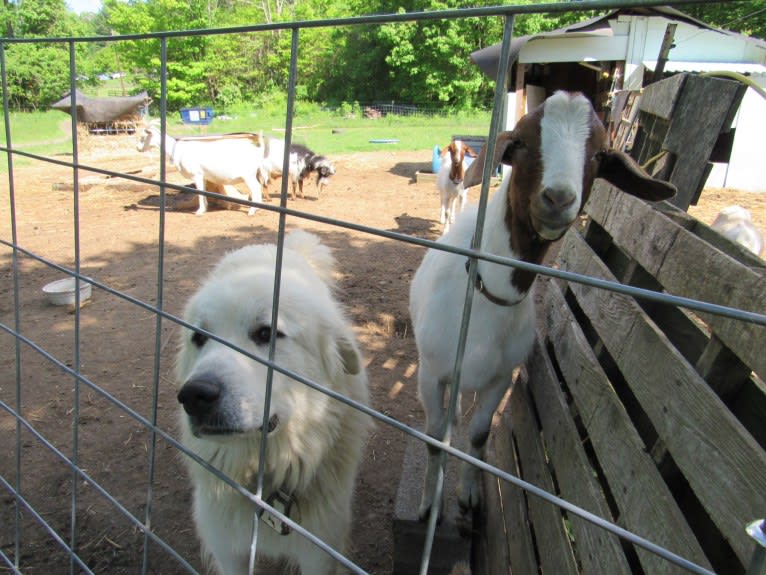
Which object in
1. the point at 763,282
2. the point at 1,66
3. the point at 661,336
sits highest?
the point at 1,66

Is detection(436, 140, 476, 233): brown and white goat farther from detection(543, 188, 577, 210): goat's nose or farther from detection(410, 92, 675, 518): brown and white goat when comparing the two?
detection(543, 188, 577, 210): goat's nose

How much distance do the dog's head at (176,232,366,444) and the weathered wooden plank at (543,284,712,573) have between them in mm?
885

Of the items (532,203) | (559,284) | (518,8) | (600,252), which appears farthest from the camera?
(559,284)

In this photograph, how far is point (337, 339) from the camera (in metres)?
2.04

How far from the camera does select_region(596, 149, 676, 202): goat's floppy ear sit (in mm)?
1771

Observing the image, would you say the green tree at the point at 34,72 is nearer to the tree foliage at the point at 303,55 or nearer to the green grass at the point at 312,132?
the tree foliage at the point at 303,55

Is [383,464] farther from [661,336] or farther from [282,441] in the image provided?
[661,336]

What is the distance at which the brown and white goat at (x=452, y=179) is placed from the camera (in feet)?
26.6

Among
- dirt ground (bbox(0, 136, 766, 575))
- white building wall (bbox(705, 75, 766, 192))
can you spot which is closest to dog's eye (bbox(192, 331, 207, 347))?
dirt ground (bbox(0, 136, 766, 575))

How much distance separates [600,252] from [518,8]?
204 centimetres

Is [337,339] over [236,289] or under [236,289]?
under

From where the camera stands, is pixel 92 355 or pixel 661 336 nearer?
pixel 661 336

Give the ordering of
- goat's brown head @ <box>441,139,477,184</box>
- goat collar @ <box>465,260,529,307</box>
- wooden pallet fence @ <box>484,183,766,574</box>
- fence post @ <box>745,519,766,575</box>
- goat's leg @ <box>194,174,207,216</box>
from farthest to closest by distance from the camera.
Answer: goat's leg @ <box>194,174,207,216</box>, goat's brown head @ <box>441,139,477,184</box>, goat collar @ <box>465,260,529,307</box>, wooden pallet fence @ <box>484,183,766,574</box>, fence post @ <box>745,519,766,575</box>

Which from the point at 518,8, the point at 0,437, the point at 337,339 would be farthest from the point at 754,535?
the point at 0,437
